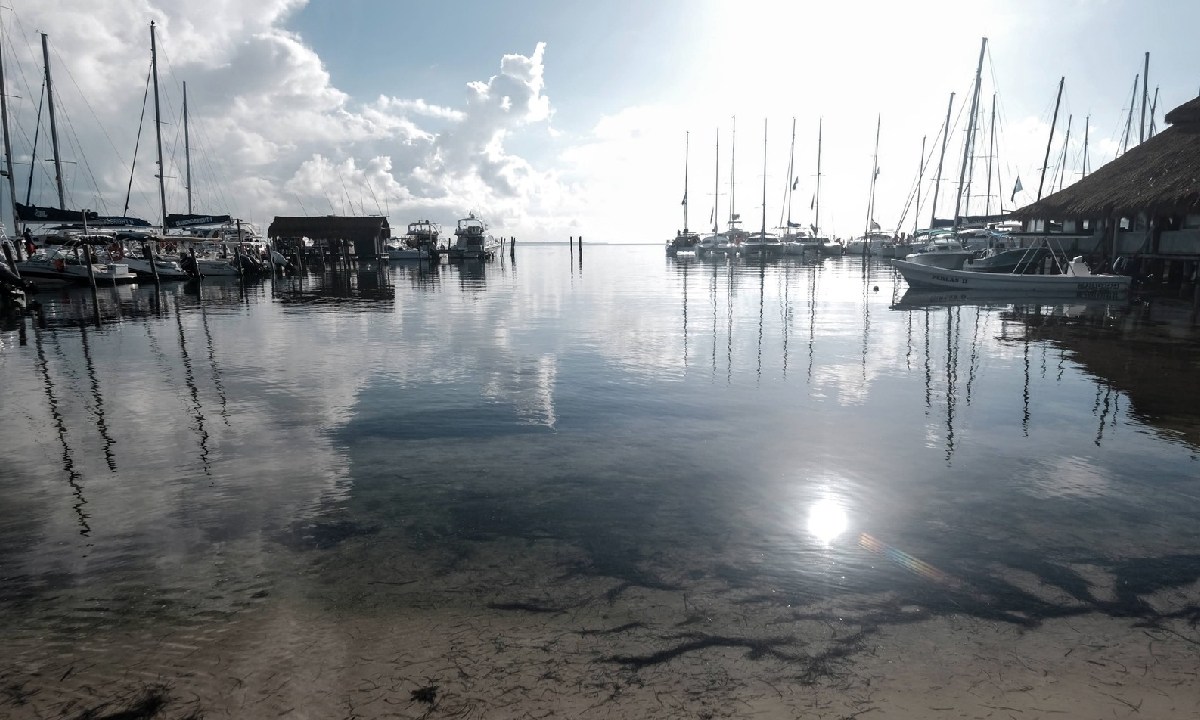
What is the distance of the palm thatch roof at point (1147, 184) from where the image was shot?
26766 millimetres

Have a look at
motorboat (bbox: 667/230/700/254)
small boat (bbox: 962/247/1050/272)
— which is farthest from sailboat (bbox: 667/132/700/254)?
small boat (bbox: 962/247/1050/272)

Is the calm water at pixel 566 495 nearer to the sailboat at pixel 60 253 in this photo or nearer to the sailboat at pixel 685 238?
the sailboat at pixel 60 253

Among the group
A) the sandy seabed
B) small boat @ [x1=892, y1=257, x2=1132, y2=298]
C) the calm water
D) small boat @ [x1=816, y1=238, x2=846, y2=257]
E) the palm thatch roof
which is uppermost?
the palm thatch roof

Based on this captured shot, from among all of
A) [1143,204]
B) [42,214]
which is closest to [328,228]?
[42,214]

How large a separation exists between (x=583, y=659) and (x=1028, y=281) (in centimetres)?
2985

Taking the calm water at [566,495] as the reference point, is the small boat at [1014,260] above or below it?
above

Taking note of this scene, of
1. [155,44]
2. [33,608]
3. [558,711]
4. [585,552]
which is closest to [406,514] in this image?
[585,552]

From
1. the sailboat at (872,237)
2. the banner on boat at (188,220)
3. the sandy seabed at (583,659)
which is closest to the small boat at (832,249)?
the sailboat at (872,237)

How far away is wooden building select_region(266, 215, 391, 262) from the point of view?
6956cm

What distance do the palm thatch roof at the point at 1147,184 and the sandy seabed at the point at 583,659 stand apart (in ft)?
100

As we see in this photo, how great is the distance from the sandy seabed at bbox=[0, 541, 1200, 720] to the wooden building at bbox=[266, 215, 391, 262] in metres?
66.4

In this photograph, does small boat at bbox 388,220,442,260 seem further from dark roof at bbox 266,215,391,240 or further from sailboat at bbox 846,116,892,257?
sailboat at bbox 846,116,892,257

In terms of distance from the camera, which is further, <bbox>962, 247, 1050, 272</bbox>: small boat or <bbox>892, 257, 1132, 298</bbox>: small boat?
<bbox>962, 247, 1050, 272</bbox>: small boat

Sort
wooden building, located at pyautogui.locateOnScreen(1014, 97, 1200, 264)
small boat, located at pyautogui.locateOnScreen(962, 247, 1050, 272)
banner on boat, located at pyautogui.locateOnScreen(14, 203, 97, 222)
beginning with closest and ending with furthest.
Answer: wooden building, located at pyautogui.locateOnScreen(1014, 97, 1200, 264) → small boat, located at pyautogui.locateOnScreen(962, 247, 1050, 272) → banner on boat, located at pyautogui.locateOnScreen(14, 203, 97, 222)
